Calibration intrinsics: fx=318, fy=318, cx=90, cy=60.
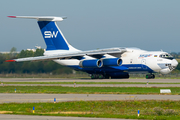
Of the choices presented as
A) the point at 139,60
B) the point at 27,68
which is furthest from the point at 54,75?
the point at 139,60

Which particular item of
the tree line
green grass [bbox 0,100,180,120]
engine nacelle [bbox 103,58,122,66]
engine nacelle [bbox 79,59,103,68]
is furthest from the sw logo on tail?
green grass [bbox 0,100,180,120]

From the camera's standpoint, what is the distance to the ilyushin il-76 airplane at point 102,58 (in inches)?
1640

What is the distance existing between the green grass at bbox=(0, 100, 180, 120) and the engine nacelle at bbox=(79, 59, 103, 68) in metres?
24.8

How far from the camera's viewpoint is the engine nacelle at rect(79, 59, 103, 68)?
42.4 meters

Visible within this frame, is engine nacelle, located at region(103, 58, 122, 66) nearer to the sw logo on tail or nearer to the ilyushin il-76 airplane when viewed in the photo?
the ilyushin il-76 airplane

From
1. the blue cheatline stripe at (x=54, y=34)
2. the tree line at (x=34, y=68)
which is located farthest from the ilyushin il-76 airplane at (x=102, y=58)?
the tree line at (x=34, y=68)

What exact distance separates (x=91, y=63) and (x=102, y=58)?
2.55 metres

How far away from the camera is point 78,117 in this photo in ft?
43.3

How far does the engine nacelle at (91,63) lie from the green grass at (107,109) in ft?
81.5

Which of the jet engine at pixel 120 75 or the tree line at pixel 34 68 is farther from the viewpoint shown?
the tree line at pixel 34 68

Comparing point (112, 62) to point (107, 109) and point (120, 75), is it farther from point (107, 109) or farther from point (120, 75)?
point (107, 109)

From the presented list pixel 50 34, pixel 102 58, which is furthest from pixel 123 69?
pixel 50 34

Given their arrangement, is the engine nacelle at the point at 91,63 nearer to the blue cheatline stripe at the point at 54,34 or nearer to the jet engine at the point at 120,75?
the jet engine at the point at 120,75

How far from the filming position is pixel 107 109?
609 inches
